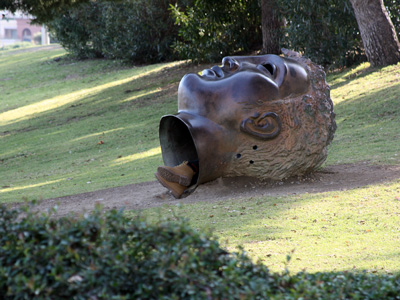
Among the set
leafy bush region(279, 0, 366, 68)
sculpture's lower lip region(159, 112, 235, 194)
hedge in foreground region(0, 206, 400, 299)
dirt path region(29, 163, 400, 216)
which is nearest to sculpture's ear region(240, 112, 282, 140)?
sculpture's lower lip region(159, 112, 235, 194)

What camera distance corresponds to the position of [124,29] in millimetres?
30781

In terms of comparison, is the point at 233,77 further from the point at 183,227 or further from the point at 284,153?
the point at 183,227

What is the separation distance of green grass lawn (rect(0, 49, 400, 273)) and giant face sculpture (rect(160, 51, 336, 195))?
0.84m

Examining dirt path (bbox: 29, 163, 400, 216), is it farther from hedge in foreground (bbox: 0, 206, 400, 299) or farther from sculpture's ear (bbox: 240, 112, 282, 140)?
hedge in foreground (bbox: 0, 206, 400, 299)

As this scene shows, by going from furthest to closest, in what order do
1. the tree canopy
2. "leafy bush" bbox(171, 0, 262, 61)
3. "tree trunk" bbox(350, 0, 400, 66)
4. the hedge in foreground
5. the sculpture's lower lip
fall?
"leafy bush" bbox(171, 0, 262, 61), "tree trunk" bbox(350, 0, 400, 66), the tree canopy, the sculpture's lower lip, the hedge in foreground

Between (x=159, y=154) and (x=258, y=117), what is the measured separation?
668 centimetres

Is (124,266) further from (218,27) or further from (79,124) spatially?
(218,27)

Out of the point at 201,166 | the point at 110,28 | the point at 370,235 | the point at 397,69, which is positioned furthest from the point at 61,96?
the point at 370,235

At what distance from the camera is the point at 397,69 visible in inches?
732

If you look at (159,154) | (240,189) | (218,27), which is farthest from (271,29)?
(240,189)

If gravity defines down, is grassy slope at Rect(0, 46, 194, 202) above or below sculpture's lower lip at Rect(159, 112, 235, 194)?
below

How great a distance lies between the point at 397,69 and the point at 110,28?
17417 millimetres

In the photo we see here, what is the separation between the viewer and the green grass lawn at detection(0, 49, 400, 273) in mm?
6742

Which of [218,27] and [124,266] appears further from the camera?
[218,27]
